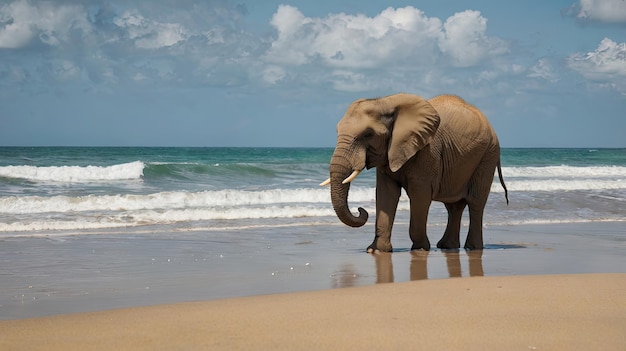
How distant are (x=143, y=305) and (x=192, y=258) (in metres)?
3.85

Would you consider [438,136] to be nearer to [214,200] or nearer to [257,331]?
[257,331]

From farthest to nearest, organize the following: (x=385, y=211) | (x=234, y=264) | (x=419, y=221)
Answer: (x=419, y=221) < (x=385, y=211) < (x=234, y=264)

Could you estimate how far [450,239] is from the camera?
504 inches

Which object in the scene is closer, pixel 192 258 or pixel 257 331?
pixel 257 331

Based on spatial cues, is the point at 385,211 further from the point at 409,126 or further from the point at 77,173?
the point at 77,173

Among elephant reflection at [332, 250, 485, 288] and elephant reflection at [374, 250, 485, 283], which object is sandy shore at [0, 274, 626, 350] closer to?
elephant reflection at [332, 250, 485, 288]

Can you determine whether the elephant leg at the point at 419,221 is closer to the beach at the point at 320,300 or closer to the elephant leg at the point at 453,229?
the beach at the point at 320,300

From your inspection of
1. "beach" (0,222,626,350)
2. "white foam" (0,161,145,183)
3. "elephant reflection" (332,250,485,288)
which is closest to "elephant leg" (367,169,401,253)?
"elephant reflection" (332,250,485,288)

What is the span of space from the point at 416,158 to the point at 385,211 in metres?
0.81

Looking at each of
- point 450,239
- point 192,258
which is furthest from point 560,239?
point 192,258

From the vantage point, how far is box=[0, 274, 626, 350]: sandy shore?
5.52m

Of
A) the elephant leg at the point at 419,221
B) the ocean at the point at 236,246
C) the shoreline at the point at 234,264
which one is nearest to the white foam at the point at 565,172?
the ocean at the point at 236,246

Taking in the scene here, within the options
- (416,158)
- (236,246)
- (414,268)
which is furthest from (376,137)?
(236,246)

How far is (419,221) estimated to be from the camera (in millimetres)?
11688
